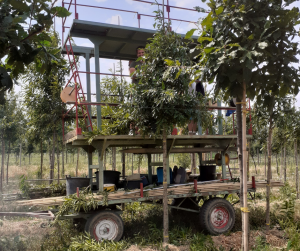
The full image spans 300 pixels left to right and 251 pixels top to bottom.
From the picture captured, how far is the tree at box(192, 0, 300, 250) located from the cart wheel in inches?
199

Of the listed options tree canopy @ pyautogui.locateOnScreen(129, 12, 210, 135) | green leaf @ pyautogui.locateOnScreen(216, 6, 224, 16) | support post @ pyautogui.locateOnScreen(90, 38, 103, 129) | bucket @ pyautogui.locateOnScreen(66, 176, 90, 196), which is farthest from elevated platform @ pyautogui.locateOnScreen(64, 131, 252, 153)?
green leaf @ pyautogui.locateOnScreen(216, 6, 224, 16)

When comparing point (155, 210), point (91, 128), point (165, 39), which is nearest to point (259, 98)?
point (165, 39)

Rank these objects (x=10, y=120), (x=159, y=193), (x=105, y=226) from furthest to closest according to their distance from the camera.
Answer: (x=10, y=120) → (x=159, y=193) → (x=105, y=226)

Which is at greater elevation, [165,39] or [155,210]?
[165,39]

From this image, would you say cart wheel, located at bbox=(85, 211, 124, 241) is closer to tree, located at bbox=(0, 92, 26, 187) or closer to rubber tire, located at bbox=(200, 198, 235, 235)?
rubber tire, located at bbox=(200, 198, 235, 235)

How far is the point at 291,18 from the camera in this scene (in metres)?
4.51

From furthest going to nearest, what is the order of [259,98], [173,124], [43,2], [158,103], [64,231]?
[64,231], [173,124], [158,103], [259,98], [43,2]

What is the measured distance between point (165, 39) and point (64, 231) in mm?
6328

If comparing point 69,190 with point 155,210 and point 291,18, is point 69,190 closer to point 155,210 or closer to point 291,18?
point 155,210

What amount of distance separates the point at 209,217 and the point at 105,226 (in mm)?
3218

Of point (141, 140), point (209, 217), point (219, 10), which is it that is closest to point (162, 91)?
point (141, 140)

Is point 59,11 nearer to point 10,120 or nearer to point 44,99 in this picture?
point 44,99

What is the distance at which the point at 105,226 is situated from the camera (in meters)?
8.18

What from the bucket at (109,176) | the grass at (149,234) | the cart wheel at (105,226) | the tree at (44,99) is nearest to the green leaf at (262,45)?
the grass at (149,234)
